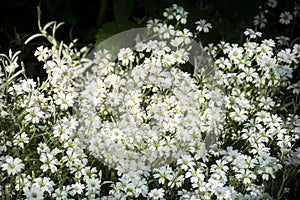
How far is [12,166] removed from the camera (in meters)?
1.66

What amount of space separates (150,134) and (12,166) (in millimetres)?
411

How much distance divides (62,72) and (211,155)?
0.55 m

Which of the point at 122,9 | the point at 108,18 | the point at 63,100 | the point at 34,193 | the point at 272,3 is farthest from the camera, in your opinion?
the point at 108,18

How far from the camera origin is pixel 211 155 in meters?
1.90

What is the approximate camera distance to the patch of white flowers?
1.72m

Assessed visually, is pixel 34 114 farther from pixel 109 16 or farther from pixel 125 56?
pixel 109 16

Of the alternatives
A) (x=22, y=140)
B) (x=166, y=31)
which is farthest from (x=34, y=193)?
(x=166, y=31)

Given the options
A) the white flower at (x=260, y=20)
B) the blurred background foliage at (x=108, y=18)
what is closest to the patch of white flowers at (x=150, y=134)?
the blurred background foliage at (x=108, y=18)

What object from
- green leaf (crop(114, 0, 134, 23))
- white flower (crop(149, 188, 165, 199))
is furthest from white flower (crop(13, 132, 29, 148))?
green leaf (crop(114, 0, 134, 23))

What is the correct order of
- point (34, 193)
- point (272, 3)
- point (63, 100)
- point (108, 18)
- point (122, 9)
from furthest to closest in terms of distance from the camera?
1. point (108, 18)
2. point (272, 3)
3. point (122, 9)
4. point (63, 100)
5. point (34, 193)

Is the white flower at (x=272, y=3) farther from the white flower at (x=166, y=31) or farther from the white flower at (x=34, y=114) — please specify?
the white flower at (x=34, y=114)

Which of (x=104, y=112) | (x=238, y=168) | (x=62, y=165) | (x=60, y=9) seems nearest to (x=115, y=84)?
(x=104, y=112)

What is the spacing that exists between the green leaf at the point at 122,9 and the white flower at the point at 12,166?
894mm

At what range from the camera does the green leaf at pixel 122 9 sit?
2377 millimetres
